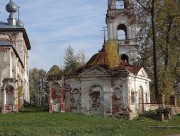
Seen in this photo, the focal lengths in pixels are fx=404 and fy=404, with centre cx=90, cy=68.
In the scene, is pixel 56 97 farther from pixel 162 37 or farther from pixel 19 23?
pixel 19 23

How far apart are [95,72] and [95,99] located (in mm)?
1879

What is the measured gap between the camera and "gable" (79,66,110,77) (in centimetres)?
2750

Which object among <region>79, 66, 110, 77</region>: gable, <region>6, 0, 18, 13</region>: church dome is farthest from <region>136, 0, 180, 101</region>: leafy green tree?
<region>6, 0, 18, 13</region>: church dome

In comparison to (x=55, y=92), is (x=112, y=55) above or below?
above

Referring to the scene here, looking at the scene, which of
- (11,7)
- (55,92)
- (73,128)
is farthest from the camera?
(11,7)

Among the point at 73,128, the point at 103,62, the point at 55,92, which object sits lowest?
the point at 73,128

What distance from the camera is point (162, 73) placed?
32.8 m

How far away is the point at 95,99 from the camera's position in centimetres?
2789

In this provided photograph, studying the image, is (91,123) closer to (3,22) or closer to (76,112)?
(76,112)

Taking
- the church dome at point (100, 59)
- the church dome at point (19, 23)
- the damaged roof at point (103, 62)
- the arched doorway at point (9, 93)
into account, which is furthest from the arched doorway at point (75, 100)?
the church dome at point (19, 23)

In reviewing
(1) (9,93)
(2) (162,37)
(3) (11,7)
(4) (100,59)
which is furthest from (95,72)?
(3) (11,7)

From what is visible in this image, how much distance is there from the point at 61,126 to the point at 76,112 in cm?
791

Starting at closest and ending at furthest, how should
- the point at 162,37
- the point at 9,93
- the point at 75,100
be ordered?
the point at 75,100 → the point at 9,93 → the point at 162,37

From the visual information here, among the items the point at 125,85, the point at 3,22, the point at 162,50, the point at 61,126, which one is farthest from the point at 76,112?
the point at 3,22
